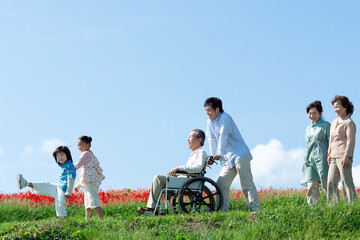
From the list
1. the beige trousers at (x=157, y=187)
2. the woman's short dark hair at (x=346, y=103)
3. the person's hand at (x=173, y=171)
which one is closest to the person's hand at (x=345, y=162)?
the woman's short dark hair at (x=346, y=103)

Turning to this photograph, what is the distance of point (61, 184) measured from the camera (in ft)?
28.8

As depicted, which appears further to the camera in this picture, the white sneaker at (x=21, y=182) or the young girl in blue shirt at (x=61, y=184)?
the young girl in blue shirt at (x=61, y=184)

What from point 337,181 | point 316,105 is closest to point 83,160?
point 316,105

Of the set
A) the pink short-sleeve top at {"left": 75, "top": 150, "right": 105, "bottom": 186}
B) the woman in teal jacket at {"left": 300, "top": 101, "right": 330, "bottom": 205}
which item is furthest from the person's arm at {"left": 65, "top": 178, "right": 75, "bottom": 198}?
the woman in teal jacket at {"left": 300, "top": 101, "right": 330, "bottom": 205}

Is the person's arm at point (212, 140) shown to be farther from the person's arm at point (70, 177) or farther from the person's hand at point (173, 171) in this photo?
the person's arm at point (70, 177)

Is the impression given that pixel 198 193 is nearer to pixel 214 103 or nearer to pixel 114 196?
A: pixel 214 103

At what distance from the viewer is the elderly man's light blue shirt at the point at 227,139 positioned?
28.0 feet

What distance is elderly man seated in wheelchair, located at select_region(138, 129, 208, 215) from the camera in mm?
8227

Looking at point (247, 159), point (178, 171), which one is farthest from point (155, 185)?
point (247, 159)

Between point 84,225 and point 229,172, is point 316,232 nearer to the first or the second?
point 229,172

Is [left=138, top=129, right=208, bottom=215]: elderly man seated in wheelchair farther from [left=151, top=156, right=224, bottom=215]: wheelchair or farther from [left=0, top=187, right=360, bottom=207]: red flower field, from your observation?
[left=0, top=187, right=360, bottom=207]: red flower field

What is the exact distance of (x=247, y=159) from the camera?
8586mm

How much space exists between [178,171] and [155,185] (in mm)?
467

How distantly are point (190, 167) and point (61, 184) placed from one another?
7.72 feet
